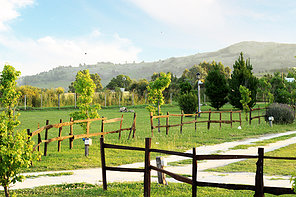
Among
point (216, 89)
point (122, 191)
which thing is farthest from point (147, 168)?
→ point (216, 89)

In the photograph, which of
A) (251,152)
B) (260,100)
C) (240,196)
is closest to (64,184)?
(240,196)

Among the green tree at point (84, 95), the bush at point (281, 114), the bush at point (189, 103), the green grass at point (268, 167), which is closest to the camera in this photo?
the green grass at point (268, 167)

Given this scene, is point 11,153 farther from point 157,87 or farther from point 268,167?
point 157,87

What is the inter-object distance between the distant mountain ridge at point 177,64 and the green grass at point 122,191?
13599 cm

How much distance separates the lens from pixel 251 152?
41.1ft

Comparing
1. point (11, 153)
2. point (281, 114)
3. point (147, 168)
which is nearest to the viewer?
point (11, 153)

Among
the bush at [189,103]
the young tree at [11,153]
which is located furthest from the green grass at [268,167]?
the bush at [189,103]

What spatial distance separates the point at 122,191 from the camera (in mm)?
7180

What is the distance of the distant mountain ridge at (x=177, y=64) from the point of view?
477 ft

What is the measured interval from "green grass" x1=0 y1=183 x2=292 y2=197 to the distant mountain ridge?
135995mm

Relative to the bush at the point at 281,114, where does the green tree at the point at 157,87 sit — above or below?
above

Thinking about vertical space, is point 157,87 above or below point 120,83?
below

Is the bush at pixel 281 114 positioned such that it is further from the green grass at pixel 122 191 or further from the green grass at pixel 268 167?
the green grass at pixel 122 191

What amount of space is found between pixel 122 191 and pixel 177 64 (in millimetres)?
154901
